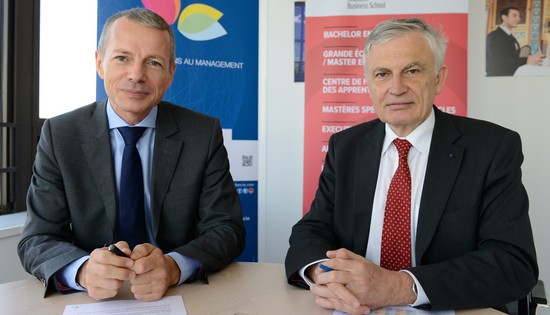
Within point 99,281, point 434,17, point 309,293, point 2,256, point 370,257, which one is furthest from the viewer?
point 434,17

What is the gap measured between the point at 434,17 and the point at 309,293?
2.40 m

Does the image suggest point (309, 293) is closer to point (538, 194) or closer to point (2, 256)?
point (2, 256)

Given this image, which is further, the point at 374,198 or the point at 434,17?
the point at 434,17

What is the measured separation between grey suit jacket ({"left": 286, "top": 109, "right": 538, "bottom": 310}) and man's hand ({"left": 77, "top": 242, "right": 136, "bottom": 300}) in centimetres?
51

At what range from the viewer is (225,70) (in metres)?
3.48

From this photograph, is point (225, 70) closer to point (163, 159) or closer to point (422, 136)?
point (163, 159)

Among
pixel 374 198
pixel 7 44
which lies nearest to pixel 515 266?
pixel 374 198

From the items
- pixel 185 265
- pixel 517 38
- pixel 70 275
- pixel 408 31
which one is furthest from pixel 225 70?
pixel 70 275

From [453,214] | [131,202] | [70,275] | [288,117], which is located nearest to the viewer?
[70,275]

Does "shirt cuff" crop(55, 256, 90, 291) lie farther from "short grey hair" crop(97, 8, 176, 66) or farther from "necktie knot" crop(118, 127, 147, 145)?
"short grey hair" crop(97, 8, 176, 66)

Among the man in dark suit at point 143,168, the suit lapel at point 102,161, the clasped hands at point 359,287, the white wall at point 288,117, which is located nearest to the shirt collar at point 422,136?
the clasped hands at point 359,287

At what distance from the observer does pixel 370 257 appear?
1.80 meters

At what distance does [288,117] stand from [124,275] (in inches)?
99.6

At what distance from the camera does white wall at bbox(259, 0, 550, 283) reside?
3365 millimetres
